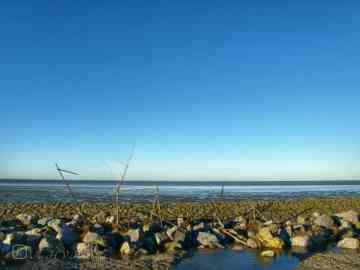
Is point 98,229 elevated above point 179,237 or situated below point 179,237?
above

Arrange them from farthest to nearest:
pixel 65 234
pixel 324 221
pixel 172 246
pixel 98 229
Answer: pixel 324 221 → pixel 98 229 → pixel 65 234 → pixel 172 246

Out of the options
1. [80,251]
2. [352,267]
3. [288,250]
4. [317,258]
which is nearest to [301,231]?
[288,250]

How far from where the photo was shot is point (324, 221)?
1527 centimetres

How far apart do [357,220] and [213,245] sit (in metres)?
6.79

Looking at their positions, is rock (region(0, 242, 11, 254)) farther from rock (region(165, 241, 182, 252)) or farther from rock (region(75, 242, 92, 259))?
rock (region(165, 241, 182, 252))

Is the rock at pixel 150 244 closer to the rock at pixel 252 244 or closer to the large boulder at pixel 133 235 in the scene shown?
the large boulder at pixel 133 235

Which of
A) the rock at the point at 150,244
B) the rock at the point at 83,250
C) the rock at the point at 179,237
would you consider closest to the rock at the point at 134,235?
the rock at the point at 150,244

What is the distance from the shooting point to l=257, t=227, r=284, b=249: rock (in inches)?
496

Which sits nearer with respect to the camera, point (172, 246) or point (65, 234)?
point (172, 246)

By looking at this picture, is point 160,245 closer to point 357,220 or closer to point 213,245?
point 213,245

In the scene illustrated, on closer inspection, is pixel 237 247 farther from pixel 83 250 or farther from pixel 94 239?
pixel 83 250

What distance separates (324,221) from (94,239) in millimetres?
8539

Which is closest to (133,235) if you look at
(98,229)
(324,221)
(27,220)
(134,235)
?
(134,235)

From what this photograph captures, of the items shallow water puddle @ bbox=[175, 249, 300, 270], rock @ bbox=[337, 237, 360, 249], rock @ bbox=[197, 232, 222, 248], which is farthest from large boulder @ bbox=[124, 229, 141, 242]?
rock @ bbox=[337, 237, 360, 249]
